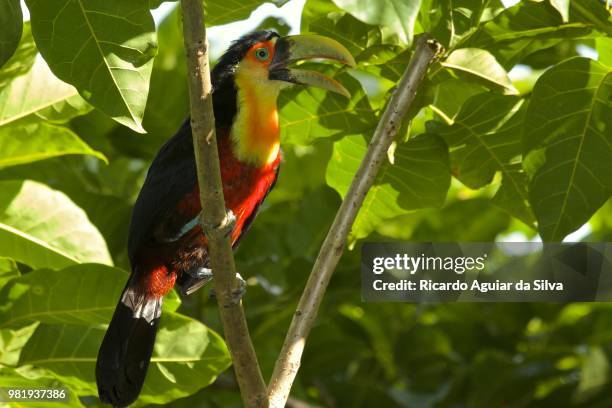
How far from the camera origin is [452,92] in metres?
2.99

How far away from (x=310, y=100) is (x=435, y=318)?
2116 millimetres

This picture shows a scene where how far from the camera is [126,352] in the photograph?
2.84 m

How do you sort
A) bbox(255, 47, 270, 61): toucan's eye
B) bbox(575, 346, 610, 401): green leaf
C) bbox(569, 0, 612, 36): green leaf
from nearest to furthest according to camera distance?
bbox(569, 0, 612, 36): green leaf
bbox(255, 47, 270, 61): toucan's eye
bbox(575, 346, 610, 401): green leaf

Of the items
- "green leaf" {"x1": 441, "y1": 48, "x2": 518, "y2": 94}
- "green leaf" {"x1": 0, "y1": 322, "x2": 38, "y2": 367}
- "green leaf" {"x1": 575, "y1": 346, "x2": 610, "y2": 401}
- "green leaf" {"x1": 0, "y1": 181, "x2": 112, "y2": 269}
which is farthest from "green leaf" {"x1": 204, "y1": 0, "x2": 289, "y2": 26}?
"green leaf" {"x1": 575, "y1": 346, "x2": 610, "y2": 401}

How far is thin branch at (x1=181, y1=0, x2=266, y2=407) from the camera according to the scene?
1962mm

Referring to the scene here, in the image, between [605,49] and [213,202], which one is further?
[605,49]

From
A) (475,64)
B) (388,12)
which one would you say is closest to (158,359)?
(475,64)

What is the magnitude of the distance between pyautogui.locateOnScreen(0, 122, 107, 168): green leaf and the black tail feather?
20.8 inches

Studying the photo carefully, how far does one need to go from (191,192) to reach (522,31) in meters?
1.21

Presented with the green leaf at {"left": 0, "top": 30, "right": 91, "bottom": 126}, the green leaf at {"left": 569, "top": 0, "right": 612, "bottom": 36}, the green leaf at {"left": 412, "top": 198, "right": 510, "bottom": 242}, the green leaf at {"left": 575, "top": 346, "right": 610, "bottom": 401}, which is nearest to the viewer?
the green leaf at {"left": 569, "top": 0, "right": 612, "bottom": 36}

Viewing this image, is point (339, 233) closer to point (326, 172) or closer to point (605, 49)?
point (326, 172)

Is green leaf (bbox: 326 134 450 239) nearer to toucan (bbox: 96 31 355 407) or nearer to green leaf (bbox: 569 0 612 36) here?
toucan (bbox: 96 31 355 407)

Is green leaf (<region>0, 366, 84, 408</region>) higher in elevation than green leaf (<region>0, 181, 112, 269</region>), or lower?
lower

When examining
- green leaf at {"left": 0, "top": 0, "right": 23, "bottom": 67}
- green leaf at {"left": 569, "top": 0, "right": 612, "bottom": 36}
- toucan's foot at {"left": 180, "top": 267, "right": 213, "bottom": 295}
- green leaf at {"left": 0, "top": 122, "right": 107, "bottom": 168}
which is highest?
green leaf at {"left": 569, "top": 0, "right": 612, "bottom": 36}
